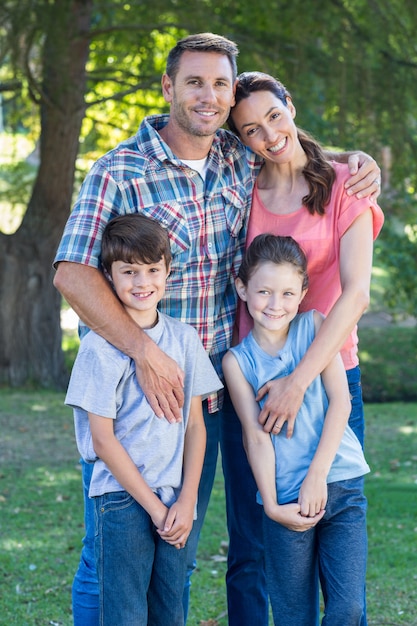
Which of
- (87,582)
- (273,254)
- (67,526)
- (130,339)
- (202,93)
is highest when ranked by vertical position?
(202,93)

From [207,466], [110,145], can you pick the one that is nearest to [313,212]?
[207,466]

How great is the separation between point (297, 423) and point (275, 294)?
0.40 metres

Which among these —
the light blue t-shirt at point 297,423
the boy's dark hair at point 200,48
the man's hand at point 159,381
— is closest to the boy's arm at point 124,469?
the man's hand at point 159,381

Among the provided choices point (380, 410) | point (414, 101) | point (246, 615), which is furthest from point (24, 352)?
point (246, 615)

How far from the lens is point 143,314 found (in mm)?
2828

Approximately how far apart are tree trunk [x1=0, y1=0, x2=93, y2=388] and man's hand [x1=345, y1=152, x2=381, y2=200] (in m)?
6.06

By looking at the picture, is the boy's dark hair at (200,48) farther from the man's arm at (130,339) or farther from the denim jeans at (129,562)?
the denim jeans at (129,562)

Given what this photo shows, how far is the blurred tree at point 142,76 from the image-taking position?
759 centimetres

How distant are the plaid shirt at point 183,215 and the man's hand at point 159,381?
0.31 meters

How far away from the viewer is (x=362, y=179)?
3.06 meters

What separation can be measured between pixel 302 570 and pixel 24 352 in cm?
680

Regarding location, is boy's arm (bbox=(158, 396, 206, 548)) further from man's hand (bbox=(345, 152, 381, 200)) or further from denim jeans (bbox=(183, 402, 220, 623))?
Result: man's hand (bbox=(345, 152, 381, 200))

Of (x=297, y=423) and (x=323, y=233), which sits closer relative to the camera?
(x=297, y=423)

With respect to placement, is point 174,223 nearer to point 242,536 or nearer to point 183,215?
point 183,215
